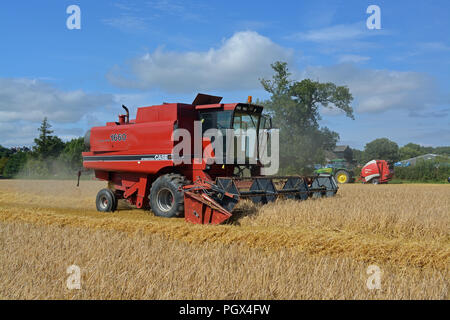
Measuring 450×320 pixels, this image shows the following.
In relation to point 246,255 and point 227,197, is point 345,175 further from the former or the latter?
point 246,255

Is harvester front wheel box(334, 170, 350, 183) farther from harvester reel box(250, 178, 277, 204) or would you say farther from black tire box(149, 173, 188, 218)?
black tire box(149, 173, 188, 218)

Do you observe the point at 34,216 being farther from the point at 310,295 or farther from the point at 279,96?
the point at 279,96

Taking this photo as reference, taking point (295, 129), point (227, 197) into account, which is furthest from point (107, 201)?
point (295, 129)

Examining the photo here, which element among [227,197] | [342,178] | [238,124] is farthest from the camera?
[342,178]

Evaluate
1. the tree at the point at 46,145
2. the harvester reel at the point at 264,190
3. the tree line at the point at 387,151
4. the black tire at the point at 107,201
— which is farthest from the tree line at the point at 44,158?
the tree line at the point at 387,151

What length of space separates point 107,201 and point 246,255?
6.63 meters

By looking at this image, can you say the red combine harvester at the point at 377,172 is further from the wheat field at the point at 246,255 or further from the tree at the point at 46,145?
the tree at the point at 46,145

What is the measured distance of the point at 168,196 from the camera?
29.7 feet

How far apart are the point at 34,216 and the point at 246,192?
4599 millimetres

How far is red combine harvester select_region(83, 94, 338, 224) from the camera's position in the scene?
308 inches

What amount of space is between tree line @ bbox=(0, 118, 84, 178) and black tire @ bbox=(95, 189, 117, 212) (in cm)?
1493

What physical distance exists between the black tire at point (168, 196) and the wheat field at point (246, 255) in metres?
0.37
